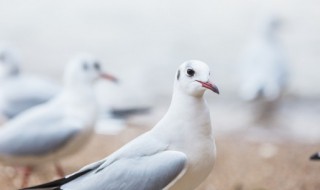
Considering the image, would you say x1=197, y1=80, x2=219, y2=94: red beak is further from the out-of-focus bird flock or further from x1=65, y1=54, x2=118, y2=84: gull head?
x1=65, y1=54, x2=118, y2=84: gull head

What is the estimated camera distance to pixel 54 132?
3.94m

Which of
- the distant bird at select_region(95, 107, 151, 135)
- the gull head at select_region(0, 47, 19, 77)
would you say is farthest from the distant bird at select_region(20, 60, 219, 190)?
the gull head at select_region(0, 47, 19, 77)

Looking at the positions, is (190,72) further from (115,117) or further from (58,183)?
(115,117)

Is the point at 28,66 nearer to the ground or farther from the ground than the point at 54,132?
farther from the ground

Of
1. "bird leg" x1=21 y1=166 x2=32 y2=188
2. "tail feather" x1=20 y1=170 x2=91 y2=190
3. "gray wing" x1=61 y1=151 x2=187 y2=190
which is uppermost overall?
"bird leg" x1=21 y1=166 x2=32 y2=188

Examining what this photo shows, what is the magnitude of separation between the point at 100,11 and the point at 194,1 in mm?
1057

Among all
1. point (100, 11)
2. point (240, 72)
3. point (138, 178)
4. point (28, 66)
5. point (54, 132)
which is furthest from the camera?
point (100, 11)

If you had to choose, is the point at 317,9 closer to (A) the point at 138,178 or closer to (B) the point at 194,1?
(B) the point at 194,1

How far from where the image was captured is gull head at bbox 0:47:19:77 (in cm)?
567

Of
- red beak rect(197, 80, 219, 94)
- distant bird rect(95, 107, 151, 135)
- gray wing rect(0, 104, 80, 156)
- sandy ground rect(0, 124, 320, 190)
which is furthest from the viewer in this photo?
distant bird rect(95, 107, 151, 135)

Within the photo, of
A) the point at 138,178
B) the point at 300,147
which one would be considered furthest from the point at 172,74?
the point at 138,178

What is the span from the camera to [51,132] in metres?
3.94

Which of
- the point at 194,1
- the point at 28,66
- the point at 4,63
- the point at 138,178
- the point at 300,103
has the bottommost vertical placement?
the point at 138,178

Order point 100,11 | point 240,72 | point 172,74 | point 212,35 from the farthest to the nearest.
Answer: point 100,11 → point 212,35 → point 172,74 → point 240,72
